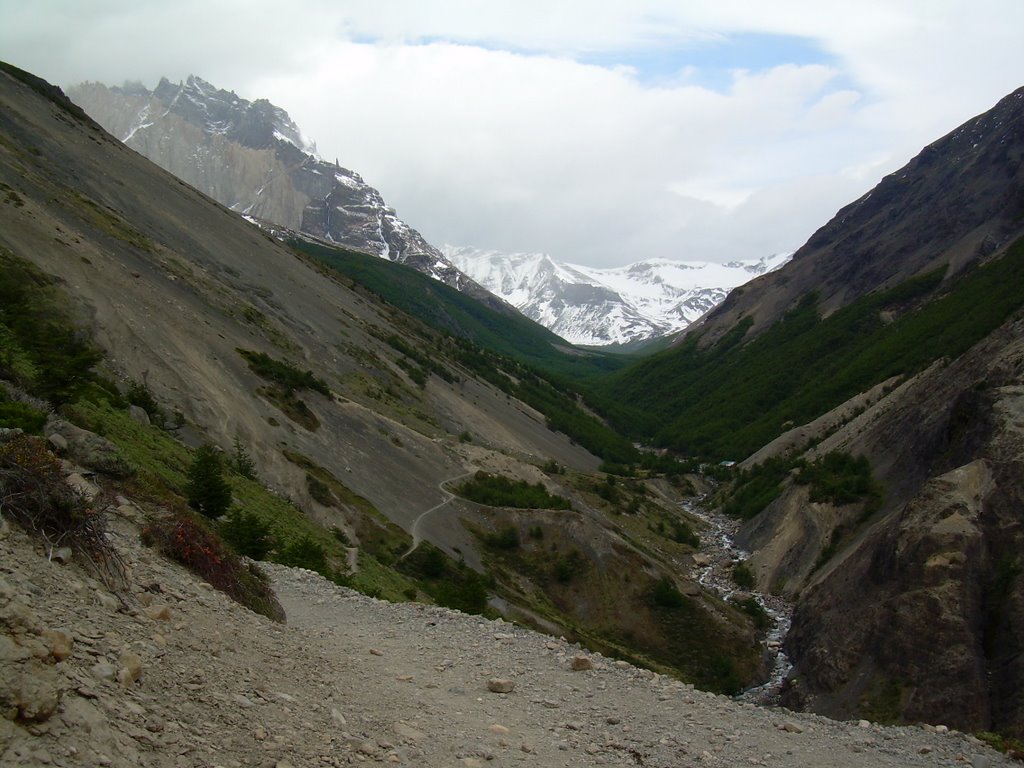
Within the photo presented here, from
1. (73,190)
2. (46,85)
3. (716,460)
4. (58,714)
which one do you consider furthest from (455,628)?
(46,85)

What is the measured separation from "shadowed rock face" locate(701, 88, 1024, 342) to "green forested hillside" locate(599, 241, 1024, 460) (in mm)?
7105

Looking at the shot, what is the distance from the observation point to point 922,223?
496 ft

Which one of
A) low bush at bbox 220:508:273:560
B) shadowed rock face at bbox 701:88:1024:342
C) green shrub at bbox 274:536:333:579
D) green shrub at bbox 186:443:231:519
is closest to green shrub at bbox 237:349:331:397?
green shrub at bbox 274:536:333:579

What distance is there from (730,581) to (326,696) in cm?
5352

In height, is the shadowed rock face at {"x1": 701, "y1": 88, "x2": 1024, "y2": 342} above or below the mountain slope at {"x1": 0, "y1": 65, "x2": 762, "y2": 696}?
above

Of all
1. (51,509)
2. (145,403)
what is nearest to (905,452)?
(145,403)

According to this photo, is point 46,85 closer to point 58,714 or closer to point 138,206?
point 138,206

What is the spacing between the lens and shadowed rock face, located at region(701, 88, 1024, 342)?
431ft

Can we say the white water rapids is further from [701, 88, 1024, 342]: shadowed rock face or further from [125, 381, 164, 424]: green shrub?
[701, 88, 1024, 342]: shadowed rock face

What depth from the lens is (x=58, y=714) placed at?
263 inches

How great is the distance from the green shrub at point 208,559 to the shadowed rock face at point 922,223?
137 meters

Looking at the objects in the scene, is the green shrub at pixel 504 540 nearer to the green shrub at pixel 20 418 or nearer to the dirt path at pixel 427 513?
the dirt path at pixel 427 513

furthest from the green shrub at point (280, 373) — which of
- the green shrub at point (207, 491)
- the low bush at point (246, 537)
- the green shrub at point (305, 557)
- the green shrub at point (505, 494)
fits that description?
the low bush at point (246, 537)

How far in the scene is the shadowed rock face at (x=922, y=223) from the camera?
431ft
